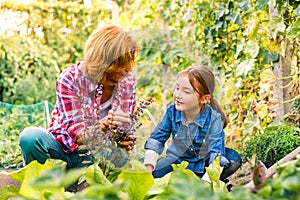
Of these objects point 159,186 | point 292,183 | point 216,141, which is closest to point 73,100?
point 216,141

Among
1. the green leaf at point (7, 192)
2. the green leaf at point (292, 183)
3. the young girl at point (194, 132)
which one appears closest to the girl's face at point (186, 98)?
the young girl at point (194, 132)

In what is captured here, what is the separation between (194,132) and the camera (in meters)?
2.58

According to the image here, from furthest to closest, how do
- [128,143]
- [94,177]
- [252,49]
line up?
1. [252,49]
2. [128,143]
3. [94,177]

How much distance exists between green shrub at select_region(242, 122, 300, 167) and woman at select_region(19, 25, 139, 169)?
71 cm

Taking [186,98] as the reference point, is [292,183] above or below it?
above

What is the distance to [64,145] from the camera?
2732mm

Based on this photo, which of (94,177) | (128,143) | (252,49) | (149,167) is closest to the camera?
(94,177)

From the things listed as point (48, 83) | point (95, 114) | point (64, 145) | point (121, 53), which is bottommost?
point (48, 83)

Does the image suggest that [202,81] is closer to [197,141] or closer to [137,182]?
[197,141]

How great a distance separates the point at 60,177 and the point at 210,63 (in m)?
3.25

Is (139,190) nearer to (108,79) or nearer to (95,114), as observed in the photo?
(95,114)

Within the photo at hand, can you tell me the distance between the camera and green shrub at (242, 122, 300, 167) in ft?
9.37

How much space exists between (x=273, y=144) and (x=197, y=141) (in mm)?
501

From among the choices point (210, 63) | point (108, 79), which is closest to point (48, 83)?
point (210, 63)
